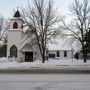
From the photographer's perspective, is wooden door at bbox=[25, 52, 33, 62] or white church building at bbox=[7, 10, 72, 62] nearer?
white church building at bbox=[7, 10, 72, 62]

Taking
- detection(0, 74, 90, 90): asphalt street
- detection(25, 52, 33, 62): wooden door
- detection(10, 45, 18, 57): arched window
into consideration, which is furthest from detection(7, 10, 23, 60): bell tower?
detection(0, 74, 90, 90): asphalt street

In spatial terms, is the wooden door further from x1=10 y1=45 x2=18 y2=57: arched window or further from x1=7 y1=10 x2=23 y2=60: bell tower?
x1=10 y1=45 x2=18 y2=57: arched window

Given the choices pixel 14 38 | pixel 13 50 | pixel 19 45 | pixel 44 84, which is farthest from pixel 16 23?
pixel 44 84

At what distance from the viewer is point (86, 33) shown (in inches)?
1606

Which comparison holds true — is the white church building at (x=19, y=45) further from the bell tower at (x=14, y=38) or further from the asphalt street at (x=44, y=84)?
the asphalt street at (x=44, y=84)

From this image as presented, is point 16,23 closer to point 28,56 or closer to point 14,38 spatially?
point 14,38

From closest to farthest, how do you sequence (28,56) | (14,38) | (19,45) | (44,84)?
(44,84), (28,56), (19,45), (14,38)

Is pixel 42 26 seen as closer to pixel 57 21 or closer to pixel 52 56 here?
pixel 57 21

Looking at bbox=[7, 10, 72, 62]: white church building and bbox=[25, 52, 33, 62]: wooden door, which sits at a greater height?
bbox=[7, 10, 72, 62]: white church building

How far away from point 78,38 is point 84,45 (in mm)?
2204

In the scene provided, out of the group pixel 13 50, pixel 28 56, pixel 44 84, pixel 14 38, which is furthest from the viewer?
pixel 14 38

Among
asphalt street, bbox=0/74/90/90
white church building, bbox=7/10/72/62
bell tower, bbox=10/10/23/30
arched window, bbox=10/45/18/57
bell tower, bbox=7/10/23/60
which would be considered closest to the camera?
asphalt street, bbox=0/74/90/90

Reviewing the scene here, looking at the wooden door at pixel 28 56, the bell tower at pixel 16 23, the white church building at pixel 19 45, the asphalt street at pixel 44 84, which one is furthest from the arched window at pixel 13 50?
the asphalt street at pixel 44 84

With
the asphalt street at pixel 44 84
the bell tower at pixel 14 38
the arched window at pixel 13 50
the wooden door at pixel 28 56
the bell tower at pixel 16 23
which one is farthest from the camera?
the bell tower at pixel 16 23
